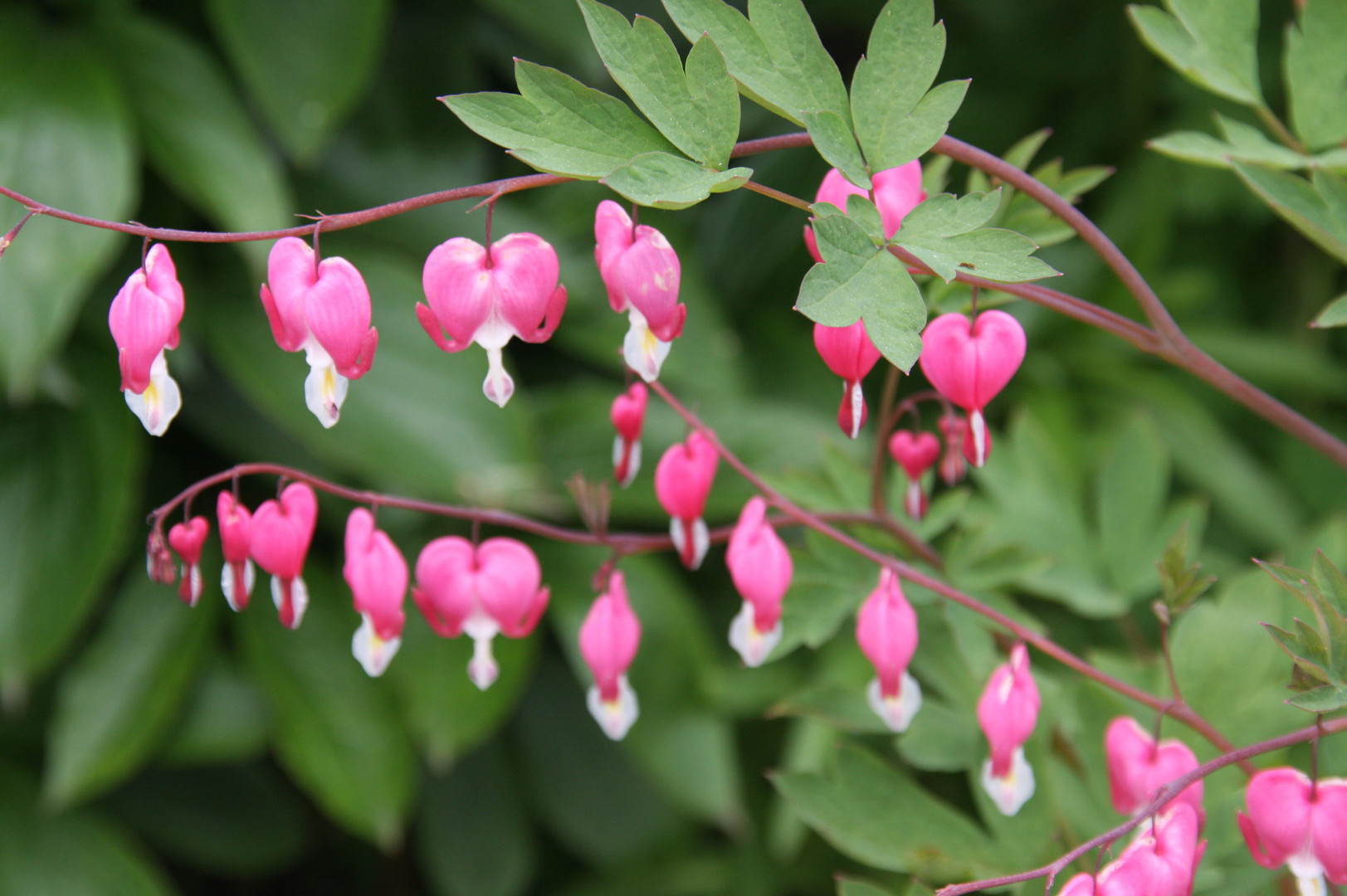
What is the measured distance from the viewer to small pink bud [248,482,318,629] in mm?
583

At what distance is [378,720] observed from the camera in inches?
58.6

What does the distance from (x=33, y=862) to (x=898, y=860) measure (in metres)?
1.34

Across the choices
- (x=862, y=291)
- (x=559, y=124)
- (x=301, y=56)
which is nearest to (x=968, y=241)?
(x=862, y=291)

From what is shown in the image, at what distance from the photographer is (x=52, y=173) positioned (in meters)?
1.32

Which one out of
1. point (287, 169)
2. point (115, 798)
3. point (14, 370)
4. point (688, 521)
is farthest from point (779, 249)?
point (115, 798)

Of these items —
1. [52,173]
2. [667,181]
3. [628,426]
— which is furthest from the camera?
[52,173]

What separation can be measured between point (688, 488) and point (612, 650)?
0.11 meters

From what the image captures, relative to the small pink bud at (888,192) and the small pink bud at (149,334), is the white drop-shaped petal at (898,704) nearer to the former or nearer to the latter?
the small pink bud at (888,192)

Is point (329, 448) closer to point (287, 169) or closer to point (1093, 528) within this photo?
point (287, 169)

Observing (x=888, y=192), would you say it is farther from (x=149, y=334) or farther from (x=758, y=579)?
(x=149, y=334)

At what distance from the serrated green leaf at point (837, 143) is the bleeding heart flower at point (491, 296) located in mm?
132

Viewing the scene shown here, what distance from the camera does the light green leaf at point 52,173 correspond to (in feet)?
3.94

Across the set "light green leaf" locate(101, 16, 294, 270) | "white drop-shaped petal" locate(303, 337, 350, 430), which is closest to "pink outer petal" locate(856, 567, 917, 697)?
"white drop-shaped petal" locate(303, 337, 350, 430)

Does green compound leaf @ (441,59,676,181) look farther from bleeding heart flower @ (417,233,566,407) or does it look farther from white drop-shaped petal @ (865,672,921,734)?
white drop-shaped petal @ (865,672,921,734)
